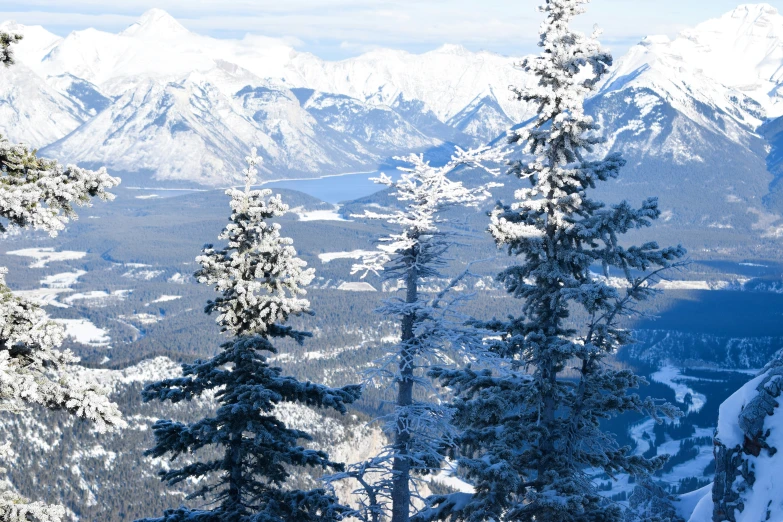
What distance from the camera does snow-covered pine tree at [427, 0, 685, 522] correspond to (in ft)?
73.9

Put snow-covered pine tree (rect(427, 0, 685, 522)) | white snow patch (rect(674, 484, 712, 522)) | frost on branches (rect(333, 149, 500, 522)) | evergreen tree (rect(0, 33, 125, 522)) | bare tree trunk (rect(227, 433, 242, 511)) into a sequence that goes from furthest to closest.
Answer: white snow patch (rect(674, 484, 712, 522)) → snow-covered pine tree (rect(427, 0, 685, 522)) → bare tree trunk (rect(227, 433, 242, 511)) → frost on branches (rect(333, 149, 500, 522)) → evergreen tree (rect(0, 33, 125, 522))

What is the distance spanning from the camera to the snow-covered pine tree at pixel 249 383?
70.1ft

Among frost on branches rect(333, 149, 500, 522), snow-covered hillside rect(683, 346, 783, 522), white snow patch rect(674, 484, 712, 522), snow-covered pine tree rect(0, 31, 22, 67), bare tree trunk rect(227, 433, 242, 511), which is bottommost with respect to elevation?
white snow patch rect(674, 484, 712, 522)

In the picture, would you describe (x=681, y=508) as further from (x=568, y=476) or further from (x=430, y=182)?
(x=430, y=182)

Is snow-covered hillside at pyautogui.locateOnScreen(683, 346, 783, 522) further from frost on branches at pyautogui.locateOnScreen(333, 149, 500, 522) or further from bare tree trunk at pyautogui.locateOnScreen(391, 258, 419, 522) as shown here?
frost on branches at pyautogui.locateOnScreen(333, 149, 500, 522)

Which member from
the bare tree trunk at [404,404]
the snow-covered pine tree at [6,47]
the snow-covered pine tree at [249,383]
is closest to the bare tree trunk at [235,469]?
the snow-covered pine tree at [249,383]

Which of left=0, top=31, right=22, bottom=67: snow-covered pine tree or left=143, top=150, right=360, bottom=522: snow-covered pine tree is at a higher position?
left=0, top=31, right=22, bottom=67: snow-covered pine tree

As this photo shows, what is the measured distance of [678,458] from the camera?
173m

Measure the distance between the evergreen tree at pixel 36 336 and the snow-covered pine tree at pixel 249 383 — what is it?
6.96m

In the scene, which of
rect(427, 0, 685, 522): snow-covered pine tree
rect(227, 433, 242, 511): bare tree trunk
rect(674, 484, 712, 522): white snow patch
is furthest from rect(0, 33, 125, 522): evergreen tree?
rect(674, 484, 712, 522): white snow patch

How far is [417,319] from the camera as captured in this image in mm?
20328

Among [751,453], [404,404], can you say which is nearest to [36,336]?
[404,404]

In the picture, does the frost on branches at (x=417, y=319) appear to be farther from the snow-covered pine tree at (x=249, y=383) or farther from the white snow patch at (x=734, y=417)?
the white snow patch at (x=734, y=417)

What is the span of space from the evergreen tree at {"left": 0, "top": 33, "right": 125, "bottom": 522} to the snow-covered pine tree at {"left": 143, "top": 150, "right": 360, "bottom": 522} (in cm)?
696
